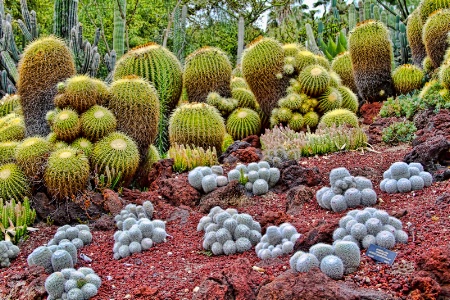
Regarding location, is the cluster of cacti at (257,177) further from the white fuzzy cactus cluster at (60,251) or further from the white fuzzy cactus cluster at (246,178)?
the white fuzzy cactus cluster at (60,251)

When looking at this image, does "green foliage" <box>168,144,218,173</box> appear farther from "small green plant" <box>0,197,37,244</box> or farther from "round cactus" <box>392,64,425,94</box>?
"round cactus" <box>392,64,425,94</box>

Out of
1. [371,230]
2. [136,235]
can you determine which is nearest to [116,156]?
[136,235]

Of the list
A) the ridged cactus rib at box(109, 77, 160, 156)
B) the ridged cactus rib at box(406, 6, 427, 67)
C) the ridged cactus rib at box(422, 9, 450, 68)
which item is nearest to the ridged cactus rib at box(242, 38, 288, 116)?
the ridged cactus rib at box(422, 9, 450, 68)

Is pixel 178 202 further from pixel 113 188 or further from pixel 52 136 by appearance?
pixel 52 136

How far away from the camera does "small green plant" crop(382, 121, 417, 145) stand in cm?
608

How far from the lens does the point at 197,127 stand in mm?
6387

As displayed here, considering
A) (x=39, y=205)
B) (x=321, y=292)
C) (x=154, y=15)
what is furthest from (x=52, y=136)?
(x=154, y=15)

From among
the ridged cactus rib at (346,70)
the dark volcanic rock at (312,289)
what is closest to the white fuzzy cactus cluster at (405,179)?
the dark volcanic rock at (312,289)

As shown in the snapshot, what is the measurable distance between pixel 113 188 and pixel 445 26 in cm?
549

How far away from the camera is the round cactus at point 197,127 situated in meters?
6.39

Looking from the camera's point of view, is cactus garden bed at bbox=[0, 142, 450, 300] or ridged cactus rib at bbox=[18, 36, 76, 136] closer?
cactus garden bed at bbox=[0, 142, 450, 300]

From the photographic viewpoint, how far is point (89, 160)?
510 cm

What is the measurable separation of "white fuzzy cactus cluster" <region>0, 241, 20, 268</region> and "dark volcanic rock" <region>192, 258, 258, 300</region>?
1.71m

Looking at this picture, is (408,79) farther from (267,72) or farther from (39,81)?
(39,81)
